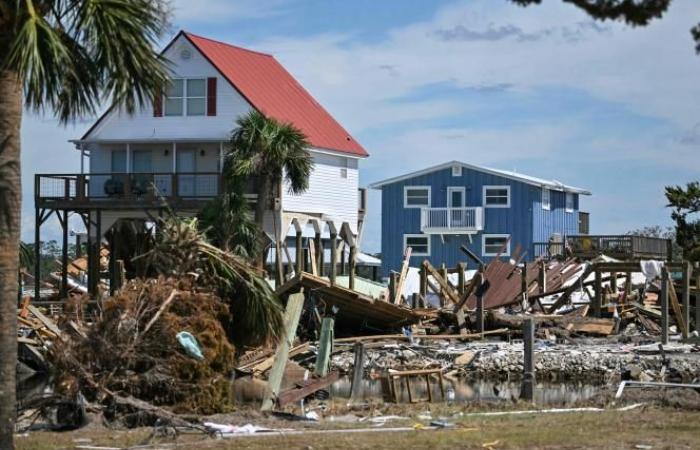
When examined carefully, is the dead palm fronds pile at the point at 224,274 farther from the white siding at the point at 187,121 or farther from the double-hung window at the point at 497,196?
the double-hung window at the point at 497,196

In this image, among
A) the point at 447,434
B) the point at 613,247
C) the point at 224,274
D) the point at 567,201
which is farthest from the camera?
the point at 567,201

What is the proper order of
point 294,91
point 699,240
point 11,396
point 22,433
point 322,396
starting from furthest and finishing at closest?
point 294,91, point 699,240, point 322,396, point 22,433, point 11,396

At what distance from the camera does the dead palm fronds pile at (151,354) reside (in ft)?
60.8

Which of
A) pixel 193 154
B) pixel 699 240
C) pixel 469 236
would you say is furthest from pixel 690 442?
pixel 469 236

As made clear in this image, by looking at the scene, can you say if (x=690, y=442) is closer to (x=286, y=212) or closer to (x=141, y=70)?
(x=141, y=70)

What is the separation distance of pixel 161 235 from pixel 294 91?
3272 centimetres

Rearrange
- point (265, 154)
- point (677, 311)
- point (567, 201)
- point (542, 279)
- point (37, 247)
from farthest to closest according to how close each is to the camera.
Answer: point (567, 201)
point (37, 247)
point (542, 279)
point (265, 154)
point (677, 311)

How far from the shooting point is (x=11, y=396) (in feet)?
45.1

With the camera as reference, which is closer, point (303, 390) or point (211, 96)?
point (303, 390)

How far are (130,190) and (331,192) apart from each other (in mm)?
8796

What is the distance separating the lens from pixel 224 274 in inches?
821

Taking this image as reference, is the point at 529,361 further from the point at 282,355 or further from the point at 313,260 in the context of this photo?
the point at 313,260

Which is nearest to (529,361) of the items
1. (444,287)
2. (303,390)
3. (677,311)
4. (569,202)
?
(303,390)

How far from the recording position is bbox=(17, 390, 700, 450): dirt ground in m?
15.0
